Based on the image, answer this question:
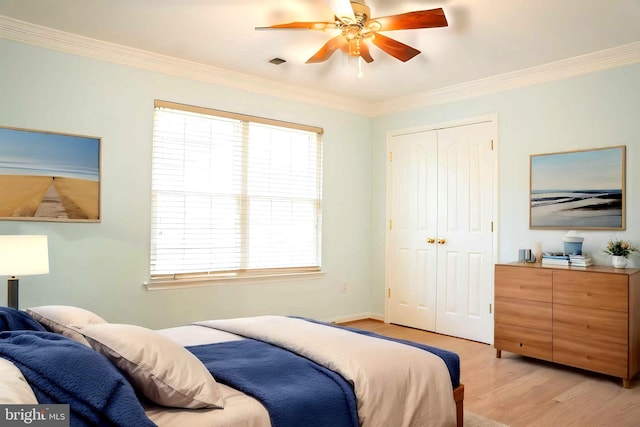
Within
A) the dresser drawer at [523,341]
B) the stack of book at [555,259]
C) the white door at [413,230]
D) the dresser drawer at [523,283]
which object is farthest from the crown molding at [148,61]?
the dresser drawer at [523,341]

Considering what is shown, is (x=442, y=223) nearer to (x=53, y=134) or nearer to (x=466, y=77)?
(x=466, y=77)

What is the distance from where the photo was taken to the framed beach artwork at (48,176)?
3486mm

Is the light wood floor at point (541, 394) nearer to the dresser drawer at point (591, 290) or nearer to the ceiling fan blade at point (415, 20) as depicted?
the dresser drawer at point (591, 290)

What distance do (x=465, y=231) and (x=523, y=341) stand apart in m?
1.29

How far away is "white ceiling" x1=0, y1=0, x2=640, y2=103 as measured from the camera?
3.20 m

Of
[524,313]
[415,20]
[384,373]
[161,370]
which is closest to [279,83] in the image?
[415,20]

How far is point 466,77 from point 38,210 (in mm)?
3895

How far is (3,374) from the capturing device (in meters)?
1.32

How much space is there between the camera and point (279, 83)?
4949 mm

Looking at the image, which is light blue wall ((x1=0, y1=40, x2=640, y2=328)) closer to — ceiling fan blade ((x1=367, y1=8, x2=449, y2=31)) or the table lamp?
the table lamp

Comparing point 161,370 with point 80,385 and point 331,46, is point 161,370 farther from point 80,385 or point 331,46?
point 331,46

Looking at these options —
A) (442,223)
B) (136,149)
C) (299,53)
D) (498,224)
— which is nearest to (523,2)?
(299,53)

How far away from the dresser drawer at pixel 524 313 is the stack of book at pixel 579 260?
390 millimetres

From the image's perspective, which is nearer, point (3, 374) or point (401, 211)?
point (3, 374)
